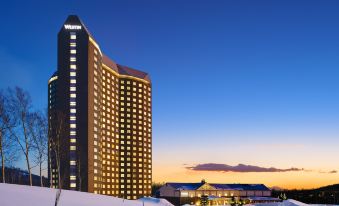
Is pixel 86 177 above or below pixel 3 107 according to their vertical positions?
below

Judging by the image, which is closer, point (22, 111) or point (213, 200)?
point (22, 111)

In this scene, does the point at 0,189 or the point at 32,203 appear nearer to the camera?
the point at 32,203

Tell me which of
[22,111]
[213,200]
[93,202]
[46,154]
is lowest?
[213,200]

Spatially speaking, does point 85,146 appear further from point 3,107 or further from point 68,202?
point 68,202

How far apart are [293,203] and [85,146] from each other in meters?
111

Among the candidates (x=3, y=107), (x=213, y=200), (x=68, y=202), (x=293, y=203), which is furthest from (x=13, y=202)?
(x=213, y=200)

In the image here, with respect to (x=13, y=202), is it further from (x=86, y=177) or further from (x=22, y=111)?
(x=86, y=177)

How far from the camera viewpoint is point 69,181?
614 feet

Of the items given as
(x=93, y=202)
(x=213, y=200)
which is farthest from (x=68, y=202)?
(x=213, y=200)

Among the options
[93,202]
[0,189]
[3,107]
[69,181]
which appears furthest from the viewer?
[69,181]

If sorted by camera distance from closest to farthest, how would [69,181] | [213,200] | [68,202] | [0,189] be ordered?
[0,189] → [68,202] → [69,181] → [213,200]

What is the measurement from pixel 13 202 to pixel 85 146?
539 ft

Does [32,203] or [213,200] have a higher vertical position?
[32,203]

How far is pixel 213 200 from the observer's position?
199875 millimetres
